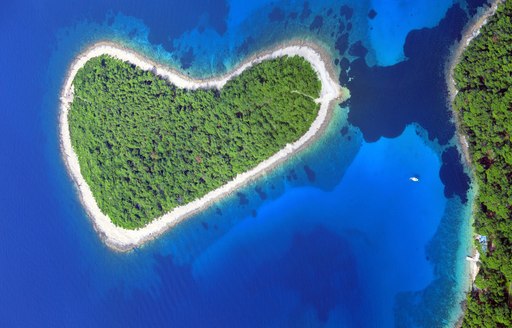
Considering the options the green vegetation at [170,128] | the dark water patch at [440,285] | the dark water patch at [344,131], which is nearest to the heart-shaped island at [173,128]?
the green vegetation at [170,128]

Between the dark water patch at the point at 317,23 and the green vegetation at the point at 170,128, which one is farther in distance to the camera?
the dark water patch at the point at 317,23

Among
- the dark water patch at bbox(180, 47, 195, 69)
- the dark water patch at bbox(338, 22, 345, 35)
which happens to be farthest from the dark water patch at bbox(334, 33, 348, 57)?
the dark water patch at bbox(180, 47, 195, 69)

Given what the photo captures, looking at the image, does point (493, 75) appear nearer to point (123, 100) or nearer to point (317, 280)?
point (317, 280)

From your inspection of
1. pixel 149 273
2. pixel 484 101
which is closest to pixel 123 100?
pixel 149 273

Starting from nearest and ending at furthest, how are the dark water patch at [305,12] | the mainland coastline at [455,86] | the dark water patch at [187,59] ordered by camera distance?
the mainland coastline at [455,86] < the dark water patch at [305,12] < the dark water patch at [187,59]

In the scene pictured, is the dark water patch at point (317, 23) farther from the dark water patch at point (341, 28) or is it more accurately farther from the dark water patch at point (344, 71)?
the dark water patch at point (344, 71)

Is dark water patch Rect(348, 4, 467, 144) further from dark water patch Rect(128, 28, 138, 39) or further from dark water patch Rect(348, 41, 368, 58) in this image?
dark water patch Rect(128, 28, 138, 39)
